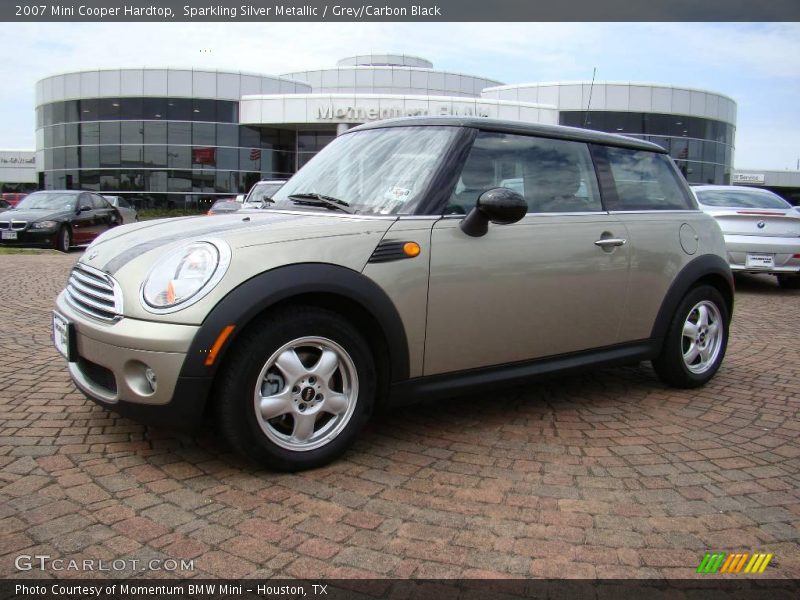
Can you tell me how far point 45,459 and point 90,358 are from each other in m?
0.58

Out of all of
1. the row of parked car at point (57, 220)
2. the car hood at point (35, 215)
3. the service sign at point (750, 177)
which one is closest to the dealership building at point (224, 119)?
the row of parked car at point (57, 220)

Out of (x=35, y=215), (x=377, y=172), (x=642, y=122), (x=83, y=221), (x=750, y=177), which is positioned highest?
(x=642, y=122)

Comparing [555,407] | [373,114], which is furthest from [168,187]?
[555,407]

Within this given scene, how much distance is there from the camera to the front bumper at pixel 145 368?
110 inches

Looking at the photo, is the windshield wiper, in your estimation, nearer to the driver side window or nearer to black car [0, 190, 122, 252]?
the driver side window

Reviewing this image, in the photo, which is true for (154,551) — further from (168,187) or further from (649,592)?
(168,187)

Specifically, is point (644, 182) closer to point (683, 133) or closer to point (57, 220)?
point (57, 220)

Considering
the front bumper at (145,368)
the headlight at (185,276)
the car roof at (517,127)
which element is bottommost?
the front bumper at (145,368)

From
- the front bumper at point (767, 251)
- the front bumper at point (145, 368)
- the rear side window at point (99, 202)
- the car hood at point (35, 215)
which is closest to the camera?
the front bumper at point (145, 368)

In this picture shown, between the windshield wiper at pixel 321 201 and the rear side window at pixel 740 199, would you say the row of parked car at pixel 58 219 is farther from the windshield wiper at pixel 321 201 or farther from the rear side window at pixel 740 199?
the windshield wiper at pixel 321 201

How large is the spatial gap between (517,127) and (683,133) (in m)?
41.0

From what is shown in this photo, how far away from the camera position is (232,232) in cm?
309

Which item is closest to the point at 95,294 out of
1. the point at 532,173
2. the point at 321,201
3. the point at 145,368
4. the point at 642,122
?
Answer: the point at 145,368

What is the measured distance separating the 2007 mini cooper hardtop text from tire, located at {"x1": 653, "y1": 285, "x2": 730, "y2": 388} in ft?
0.09
